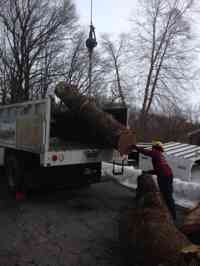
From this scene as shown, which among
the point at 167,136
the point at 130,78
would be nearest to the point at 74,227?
the point at 167,136

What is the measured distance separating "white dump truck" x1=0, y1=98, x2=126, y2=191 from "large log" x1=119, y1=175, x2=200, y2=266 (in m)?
1.85

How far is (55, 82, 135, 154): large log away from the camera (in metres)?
5.18

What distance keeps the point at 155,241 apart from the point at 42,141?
9.49ft

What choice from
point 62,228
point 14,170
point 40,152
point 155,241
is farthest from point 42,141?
point 155,241

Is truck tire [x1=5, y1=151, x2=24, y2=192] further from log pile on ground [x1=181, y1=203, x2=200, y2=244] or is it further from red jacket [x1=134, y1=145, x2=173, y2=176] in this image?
log pile on ground [x1=181, y1=203, x2=200, y2=244]

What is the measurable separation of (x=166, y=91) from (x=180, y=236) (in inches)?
670

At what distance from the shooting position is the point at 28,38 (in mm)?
19656

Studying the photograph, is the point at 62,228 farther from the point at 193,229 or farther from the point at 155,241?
the point at 193,229

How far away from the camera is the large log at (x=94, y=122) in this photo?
17.0ft

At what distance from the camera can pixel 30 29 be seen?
19641mm

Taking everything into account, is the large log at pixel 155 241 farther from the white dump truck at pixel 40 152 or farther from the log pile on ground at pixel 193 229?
the white dump truck at pixel 40 152

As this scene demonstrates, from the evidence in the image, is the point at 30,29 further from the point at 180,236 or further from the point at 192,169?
the point at 180,236

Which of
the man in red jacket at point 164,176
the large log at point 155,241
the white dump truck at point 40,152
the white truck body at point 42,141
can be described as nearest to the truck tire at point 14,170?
the white dump truck at point 40,152

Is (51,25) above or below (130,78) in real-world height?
above
